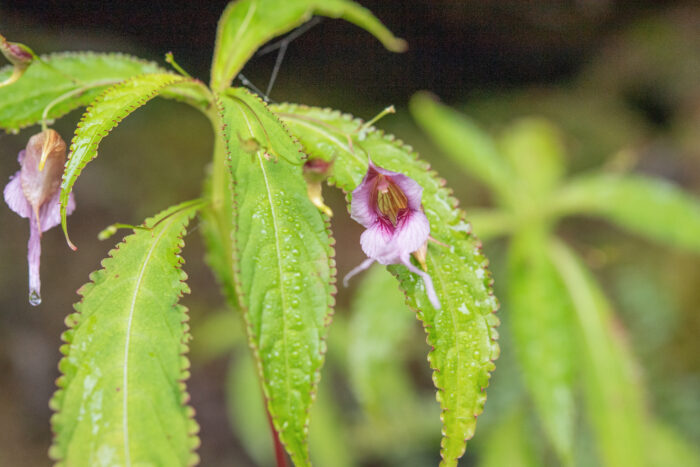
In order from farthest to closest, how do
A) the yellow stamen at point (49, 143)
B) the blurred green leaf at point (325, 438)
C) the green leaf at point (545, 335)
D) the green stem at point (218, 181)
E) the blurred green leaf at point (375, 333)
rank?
the blurred green leaf at point (325, 438), the blurred green leaf at point (375, 333), the green leaf at point (545, 335), the green stem at point (218, 181), the yellow stamen at point (49, 143)

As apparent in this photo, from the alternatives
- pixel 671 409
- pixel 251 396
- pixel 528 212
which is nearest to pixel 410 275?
pixel 528 212

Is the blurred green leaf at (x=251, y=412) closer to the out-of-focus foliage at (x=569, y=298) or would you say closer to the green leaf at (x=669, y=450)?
the out-of-focus foliage at (x=569, y=298)

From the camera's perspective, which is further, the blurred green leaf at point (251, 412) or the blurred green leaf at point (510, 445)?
the blurred green leaf at point (251, 412)

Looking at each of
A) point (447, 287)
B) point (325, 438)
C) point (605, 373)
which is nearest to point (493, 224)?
point (605, 373)

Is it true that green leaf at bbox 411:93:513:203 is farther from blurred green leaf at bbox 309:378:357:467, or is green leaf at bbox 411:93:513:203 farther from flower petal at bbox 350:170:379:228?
flower petal at bbox 350:170:379:228

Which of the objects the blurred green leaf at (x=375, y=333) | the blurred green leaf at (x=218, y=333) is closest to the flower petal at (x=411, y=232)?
the blurred green leaf at (x=375, y=333)

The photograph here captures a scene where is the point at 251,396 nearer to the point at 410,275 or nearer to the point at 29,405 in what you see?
the point at 29,405
